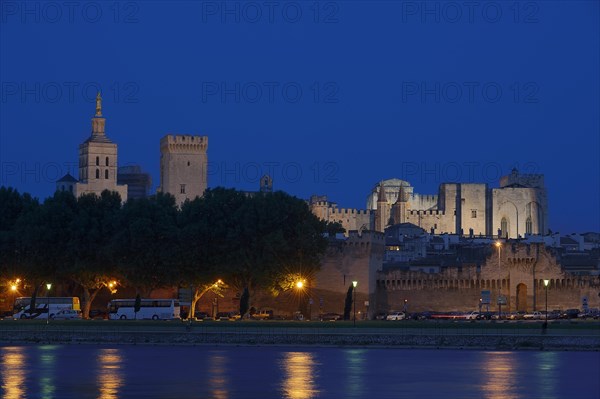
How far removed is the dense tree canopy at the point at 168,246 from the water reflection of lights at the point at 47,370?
2157 centimetres

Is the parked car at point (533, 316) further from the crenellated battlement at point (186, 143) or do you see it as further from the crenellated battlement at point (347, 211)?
the crenellated battlement at point (347, 211)

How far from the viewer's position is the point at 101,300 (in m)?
88.4

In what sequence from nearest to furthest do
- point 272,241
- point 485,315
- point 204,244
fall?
point 272,241 < point 204,244 < point 485,315

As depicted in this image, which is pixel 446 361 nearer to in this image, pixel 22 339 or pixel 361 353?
pixel 361 353

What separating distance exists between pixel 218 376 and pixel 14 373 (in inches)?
251

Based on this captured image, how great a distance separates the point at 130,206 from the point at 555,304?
29332 mm

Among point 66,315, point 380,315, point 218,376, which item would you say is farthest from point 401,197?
point 218,376

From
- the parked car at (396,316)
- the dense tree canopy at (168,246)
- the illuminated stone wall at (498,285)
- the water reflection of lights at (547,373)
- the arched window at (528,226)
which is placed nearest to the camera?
the water reflection of lights at (547,373)

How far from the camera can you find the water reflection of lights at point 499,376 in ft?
116

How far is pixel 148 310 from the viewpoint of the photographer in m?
77.4

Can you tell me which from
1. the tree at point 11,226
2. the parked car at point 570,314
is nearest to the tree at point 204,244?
the tree at point 11,226

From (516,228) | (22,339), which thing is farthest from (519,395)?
(516,228)

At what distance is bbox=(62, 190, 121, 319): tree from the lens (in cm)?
7812

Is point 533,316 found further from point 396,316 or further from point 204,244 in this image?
point 204,244
